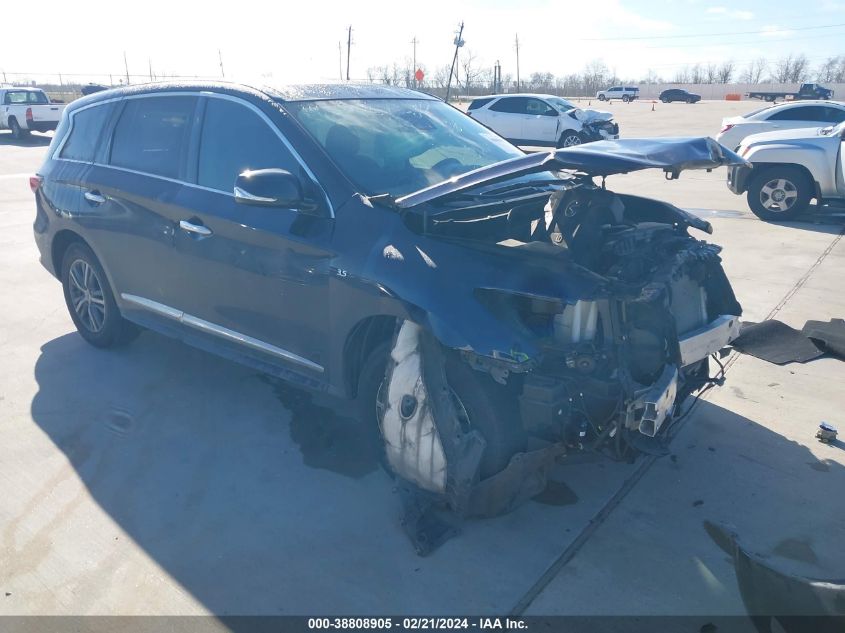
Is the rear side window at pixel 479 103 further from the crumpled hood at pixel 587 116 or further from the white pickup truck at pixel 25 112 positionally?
the white pickup truck at pixel 25 112

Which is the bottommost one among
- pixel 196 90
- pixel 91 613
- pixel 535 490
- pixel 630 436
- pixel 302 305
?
pixel 91 613

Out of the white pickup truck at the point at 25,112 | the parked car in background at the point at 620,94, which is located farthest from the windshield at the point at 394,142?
the parked car in background at the point at 620,94

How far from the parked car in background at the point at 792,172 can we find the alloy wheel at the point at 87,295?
28.7 feet

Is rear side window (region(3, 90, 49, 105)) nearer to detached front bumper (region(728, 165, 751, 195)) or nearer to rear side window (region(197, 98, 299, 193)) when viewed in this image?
detached front bumper (region(728, 165, 751, 195))

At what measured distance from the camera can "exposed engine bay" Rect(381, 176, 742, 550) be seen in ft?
9.93

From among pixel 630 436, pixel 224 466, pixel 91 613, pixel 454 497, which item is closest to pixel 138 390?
pixel 224 466

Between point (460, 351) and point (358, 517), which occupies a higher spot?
point (460, 351)

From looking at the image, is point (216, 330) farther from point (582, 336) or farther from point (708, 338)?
point (708, 338)

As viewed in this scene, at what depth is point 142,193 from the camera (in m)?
4.52

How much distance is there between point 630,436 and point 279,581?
163 centimetres

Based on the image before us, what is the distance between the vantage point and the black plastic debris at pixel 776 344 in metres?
5.14

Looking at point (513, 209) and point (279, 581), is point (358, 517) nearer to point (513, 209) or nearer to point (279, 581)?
point (279, 581)

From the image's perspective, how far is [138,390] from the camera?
4.82 m

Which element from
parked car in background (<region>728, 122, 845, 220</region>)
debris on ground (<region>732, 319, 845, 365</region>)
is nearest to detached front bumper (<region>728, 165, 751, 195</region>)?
parked car in background (<region>728, 122, 845, 220</region>)
